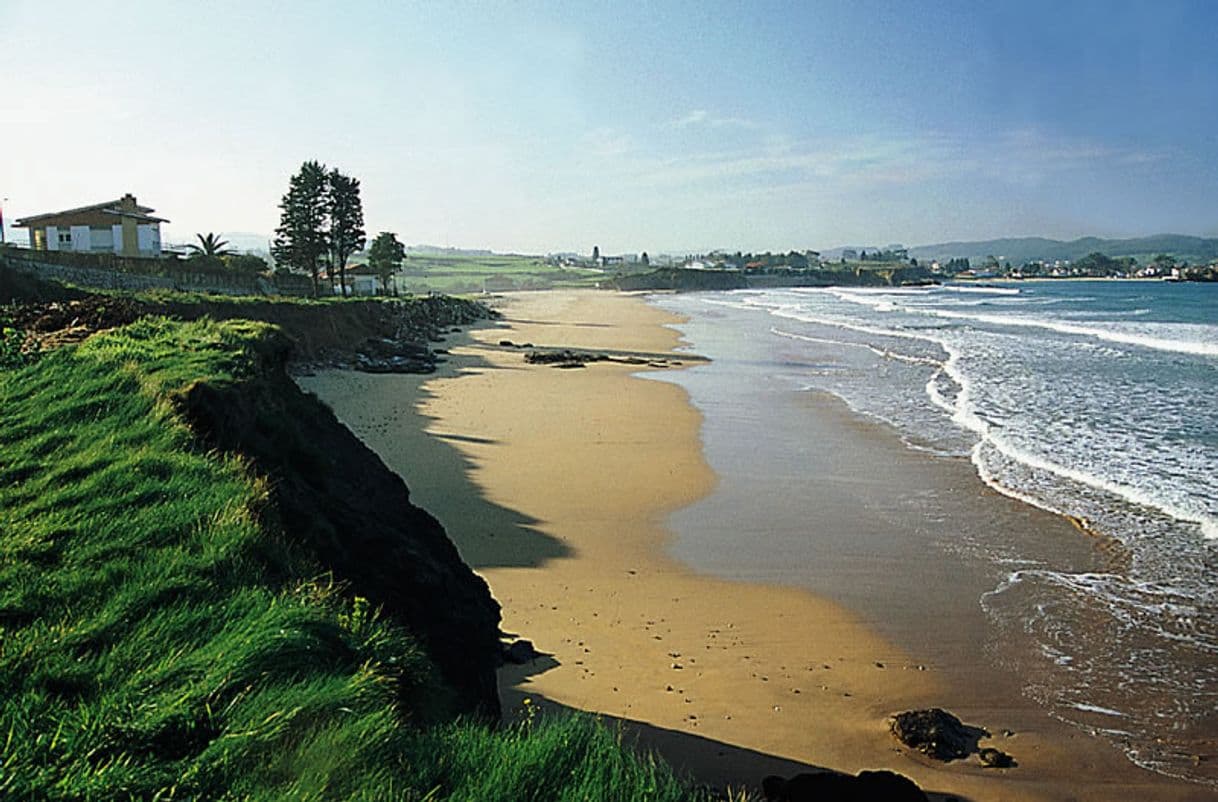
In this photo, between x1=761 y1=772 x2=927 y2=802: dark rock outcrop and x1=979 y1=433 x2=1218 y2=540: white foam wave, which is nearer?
x1=761 y1=772 x2=927 y2=802: dark rock outcrop

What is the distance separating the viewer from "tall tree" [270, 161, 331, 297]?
180 ft

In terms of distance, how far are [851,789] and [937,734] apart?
169 centimetres

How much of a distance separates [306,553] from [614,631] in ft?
12.6

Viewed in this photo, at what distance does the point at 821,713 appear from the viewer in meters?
7.08

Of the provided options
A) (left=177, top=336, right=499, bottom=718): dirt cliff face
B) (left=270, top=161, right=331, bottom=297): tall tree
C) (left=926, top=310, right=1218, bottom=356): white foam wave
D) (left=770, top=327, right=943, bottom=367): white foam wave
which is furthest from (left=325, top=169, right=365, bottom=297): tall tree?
(left=177, top=336, right=499, bottom=718): dirt cliff face

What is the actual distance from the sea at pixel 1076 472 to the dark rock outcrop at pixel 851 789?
2400 millimetres

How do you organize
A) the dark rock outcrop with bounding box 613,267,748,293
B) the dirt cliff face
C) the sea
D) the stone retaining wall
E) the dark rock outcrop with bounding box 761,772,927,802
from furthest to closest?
the dark rock outcrop with bounding box 613,267,748,293, the stone retaining wall, the sea, the dirt cliff face, the dark rock outcrop with bounding box 761,772,927,802

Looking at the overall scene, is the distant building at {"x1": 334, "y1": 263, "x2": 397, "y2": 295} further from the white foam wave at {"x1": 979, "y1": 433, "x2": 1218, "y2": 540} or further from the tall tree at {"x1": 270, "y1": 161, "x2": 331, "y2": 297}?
the white foam wave at {"x1": 979, "y1": 433, "x2": 1218, "y2": 540}

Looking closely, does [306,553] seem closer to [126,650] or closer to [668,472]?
[126,650]

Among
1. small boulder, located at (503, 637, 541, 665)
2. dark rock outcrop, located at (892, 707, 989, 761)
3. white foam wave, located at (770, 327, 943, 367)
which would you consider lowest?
dark rock outcrop, located at (892, 707, 989, 761)

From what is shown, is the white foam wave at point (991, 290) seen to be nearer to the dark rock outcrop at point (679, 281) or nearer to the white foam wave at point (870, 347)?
the dark rock outcrop at point (679, 281)

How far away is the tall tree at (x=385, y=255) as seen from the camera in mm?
76750

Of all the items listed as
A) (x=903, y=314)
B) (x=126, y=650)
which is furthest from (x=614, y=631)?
(x=903, y=314)

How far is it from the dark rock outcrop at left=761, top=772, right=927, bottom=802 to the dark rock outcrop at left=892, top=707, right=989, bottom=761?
4.24ft
